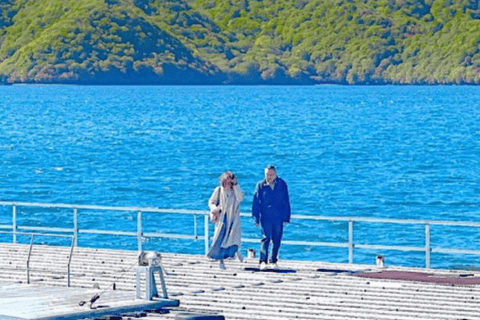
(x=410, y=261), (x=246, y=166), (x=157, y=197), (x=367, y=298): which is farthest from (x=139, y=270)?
(x=246, y=166)

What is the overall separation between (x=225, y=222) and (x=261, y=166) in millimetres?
57691

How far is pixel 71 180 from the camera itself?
67.9 metres

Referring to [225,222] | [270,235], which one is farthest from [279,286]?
[225,222]

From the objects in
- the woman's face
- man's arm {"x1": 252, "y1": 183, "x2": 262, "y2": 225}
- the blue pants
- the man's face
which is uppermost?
the man's face

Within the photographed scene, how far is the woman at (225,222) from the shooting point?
62.1ft

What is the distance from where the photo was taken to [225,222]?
19078mm

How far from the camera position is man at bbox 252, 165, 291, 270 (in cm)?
1894

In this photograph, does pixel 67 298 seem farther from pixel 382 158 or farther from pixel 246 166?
pixel 382 158

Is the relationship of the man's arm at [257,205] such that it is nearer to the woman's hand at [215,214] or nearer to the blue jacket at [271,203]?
the blue jacket at [271,203]

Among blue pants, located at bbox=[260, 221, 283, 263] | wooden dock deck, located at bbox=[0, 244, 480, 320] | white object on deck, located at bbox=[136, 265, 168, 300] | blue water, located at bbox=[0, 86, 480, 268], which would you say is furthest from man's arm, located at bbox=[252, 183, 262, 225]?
blue water, located at bbox=[0, 86, 480, 268]

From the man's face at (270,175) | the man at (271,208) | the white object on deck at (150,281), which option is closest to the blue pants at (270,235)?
the man at (271,208)

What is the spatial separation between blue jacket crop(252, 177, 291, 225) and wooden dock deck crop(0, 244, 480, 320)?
76 centimetres

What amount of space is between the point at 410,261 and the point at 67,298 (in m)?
24.2

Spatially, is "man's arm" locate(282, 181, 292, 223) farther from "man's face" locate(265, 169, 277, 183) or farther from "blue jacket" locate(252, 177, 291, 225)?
"man's face" locate(265, 169, 277, 183)
